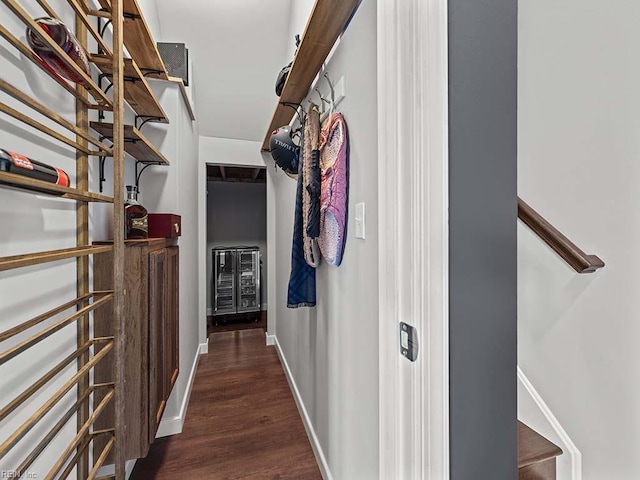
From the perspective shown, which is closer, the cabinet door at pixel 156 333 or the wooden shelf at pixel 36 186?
the wooden shelf at pixel 36 186

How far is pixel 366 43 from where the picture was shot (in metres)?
1.03

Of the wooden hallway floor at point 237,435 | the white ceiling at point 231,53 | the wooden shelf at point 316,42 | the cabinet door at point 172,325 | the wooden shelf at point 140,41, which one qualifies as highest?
the white ceiling at point 231,53

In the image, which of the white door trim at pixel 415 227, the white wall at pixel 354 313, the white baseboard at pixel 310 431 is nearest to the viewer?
the white door trim at pixel 415 227

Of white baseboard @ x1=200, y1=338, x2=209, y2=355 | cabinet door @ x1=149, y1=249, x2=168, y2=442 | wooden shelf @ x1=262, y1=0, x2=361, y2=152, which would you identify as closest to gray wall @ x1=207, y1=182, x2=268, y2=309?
white baseboard @ x1=200, y1=338, x2=209, y2=355

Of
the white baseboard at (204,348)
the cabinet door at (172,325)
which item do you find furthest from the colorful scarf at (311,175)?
the white baseboard at (204,348)

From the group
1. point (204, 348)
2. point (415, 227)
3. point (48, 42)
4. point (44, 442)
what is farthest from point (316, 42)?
point (204, 348)

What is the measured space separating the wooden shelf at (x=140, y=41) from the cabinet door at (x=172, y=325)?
3.53 ft

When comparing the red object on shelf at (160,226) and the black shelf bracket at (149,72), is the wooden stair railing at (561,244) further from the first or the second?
the black shelf bracket at (149,72)

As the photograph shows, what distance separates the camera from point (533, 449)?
1.23 m

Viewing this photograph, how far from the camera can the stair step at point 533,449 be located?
A: 1.19m

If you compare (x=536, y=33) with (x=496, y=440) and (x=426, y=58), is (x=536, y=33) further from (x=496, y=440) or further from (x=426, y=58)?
(x=496, y=440)

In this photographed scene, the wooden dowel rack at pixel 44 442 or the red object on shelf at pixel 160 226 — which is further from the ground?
the red object on shelf at pixel 160 226

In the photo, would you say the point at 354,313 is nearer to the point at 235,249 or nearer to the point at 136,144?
the point at 136,144

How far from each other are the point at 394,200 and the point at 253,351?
3.08 meters
